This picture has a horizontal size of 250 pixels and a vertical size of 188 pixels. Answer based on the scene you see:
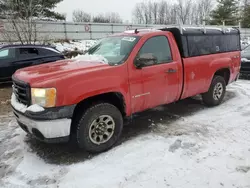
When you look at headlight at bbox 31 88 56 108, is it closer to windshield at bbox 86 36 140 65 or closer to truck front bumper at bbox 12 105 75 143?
truck front bumper at bbox 12 105 75 143

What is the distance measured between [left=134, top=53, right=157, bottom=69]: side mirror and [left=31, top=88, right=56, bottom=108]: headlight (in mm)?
1513

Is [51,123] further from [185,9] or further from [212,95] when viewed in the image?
[185,9]

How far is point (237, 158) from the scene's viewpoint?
3.68 meters

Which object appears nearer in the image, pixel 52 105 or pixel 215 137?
pixel 52 105

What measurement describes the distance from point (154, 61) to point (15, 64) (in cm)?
640

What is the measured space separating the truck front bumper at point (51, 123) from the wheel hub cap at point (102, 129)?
0.41 metres

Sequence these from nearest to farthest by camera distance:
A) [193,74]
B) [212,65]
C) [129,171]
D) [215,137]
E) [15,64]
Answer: [129,171]
[215,137]
[193,74]
[212,65]
[15,64]

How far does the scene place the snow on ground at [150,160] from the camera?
3213 mm

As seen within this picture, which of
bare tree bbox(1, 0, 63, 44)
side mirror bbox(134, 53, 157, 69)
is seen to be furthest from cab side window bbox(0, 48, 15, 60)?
side mirror bbox(134, 53, 157, 69)

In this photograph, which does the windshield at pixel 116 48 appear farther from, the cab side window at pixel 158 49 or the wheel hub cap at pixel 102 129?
the wheel hub cap at pixel 102 129

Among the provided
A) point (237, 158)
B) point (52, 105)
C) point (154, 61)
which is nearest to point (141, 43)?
point (154, 61)

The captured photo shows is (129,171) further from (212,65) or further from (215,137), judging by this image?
(212,65)

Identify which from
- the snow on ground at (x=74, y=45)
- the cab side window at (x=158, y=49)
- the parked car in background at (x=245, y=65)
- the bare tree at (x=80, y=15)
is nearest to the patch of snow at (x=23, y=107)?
the cab side window at (x=158, y=49)

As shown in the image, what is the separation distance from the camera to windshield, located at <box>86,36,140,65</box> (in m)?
4.29
